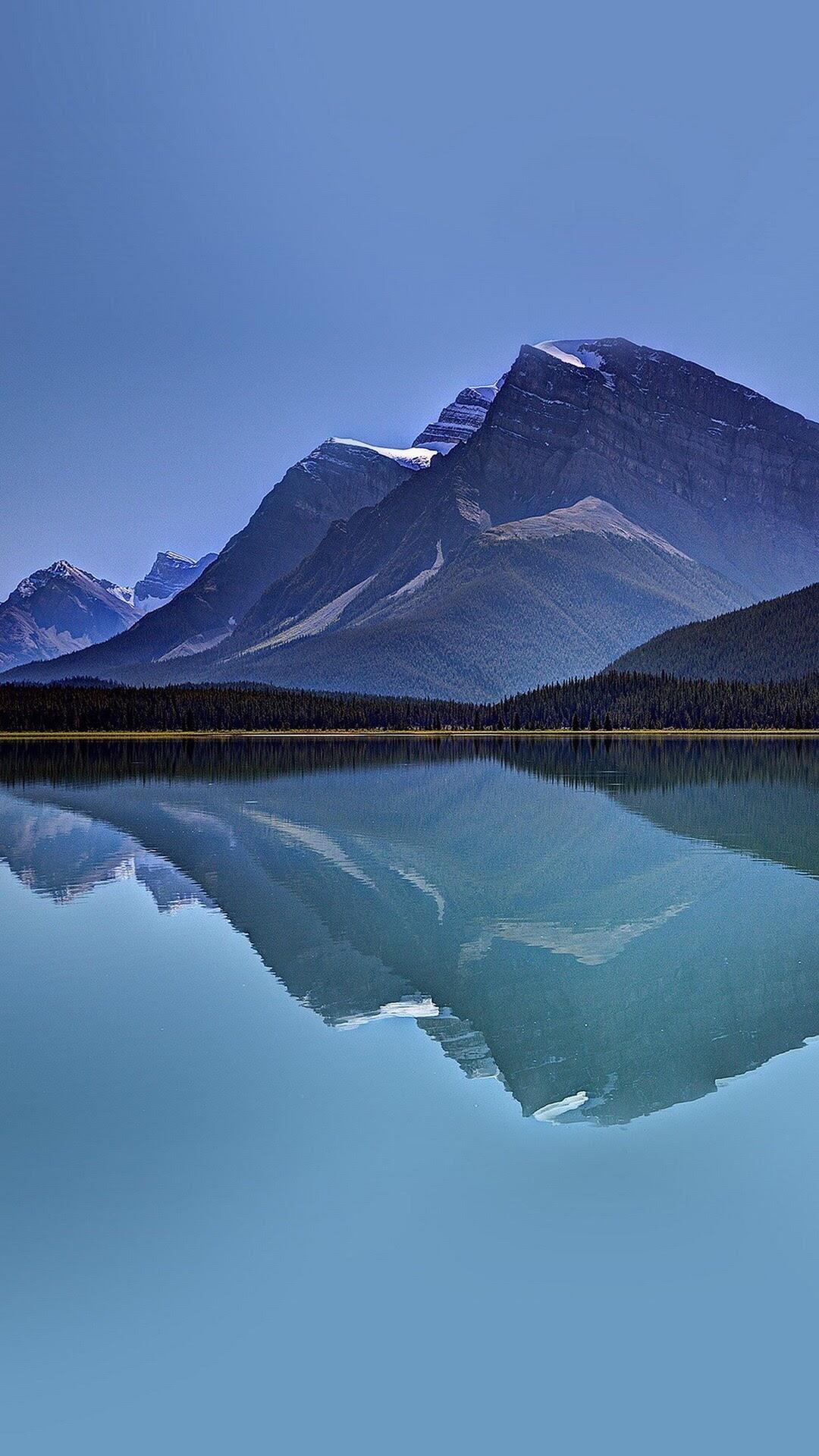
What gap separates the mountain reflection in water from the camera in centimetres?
1836

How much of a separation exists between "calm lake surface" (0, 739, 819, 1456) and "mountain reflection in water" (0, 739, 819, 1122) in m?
0.14

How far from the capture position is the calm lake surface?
9445 mm

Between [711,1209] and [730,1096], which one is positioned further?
[730,1096]

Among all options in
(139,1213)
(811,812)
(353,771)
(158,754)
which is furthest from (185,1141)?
(158,754)

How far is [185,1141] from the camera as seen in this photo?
14.3 metres

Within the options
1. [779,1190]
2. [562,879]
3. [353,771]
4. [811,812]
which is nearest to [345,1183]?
[779,1190]

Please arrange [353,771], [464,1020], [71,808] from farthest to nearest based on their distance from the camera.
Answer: [353,771] → [71,808] → [464,1020]

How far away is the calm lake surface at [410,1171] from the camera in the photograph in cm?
945

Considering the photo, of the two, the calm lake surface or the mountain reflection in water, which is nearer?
the calm lake surface

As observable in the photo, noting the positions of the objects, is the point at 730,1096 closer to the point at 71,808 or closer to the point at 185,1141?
the point at 185,1141

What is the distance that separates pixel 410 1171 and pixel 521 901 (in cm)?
1903

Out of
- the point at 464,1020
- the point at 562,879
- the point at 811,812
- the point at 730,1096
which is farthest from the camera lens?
the point at 811,812

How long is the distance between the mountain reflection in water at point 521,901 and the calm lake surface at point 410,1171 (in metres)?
0.14

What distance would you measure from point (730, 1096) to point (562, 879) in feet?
66.5
